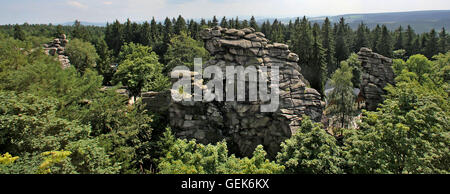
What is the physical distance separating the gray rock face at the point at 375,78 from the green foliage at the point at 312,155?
27125 millimetres

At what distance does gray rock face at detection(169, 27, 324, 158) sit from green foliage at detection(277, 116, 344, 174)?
28.1 ft

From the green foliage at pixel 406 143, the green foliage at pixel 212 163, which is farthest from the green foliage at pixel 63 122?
the green foliage at pixel 406 143

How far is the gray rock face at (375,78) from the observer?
1357 inches

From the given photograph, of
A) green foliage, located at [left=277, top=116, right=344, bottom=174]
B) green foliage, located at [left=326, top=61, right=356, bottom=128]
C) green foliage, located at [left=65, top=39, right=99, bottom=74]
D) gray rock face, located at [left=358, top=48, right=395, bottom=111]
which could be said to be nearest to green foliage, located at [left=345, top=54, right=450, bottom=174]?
green foliage, located at [left=277, top=116, right=344, bottom=174]

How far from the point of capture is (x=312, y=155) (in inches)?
475

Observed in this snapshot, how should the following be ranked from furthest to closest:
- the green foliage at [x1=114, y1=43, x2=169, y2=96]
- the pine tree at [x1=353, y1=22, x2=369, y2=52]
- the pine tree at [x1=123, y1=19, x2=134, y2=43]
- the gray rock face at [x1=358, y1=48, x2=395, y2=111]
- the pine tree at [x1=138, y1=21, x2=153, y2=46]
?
the pine tree at [x1=123, y1=19, x2=134, y2=43] < the pine tree at [x1=138, y1=21, x2=153, y2=46] < the pine tree at [x1=353, y1=22, x2=369, y2=52] < the gray rock face at [x1=358, y1=48, x2=395, y2=111] < the green foliage at [x1=114, y1=43, x2=169, y2=96]

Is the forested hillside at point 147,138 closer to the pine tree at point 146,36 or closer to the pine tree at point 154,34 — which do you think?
the pine tree at point 154,34

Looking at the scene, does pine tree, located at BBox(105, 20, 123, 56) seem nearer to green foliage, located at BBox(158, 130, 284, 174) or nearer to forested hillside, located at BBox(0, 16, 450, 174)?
forested hillside, located at BBox(0, 16, 450, 174)

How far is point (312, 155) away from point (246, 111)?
1073cm

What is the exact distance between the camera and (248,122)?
22.5 m

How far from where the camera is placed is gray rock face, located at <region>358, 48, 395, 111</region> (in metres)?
34.5

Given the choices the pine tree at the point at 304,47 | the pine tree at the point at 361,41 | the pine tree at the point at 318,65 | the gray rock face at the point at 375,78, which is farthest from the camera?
the pine tree at the point at 361,41
